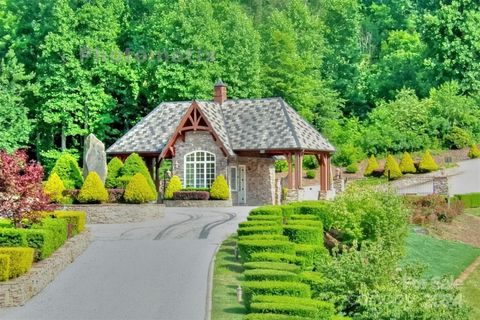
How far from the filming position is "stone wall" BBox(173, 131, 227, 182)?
43.9 m

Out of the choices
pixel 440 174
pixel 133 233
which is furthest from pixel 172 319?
pixel 440 174

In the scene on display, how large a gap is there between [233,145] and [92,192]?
40.2ft

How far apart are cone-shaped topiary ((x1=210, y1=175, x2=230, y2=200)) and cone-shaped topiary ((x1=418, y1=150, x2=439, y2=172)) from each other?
61.6 ft

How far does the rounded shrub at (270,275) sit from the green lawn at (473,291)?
9881 mm

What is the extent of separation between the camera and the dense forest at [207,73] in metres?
55.3

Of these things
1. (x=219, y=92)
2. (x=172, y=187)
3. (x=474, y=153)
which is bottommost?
(x=172, y=187)

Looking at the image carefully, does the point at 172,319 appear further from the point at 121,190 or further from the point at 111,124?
the point at 111,124

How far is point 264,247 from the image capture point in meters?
21.7

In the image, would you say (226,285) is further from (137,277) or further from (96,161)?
(96,161)

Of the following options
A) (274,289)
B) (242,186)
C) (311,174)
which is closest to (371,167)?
(311,174)

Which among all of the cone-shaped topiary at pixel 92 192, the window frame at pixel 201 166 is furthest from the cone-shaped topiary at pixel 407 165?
the cone-shaped topiary at pixel 92 192

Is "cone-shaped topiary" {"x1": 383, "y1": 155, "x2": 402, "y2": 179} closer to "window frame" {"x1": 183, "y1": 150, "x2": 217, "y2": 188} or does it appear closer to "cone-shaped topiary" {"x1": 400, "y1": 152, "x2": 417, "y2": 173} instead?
"cone-shaped topiary" {"x1": 400, "y1": 152, "x2": 417, "y2": 173}

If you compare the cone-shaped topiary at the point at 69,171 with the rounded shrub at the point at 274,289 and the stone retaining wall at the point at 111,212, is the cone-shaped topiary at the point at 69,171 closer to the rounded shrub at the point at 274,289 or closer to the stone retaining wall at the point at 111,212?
the stone retaining wall at the point at 111,212

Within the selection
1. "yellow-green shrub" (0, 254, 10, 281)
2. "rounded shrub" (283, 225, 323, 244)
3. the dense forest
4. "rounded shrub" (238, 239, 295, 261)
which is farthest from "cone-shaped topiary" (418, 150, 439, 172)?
"yellow-green shrub" (0, 254, 10, 281)
